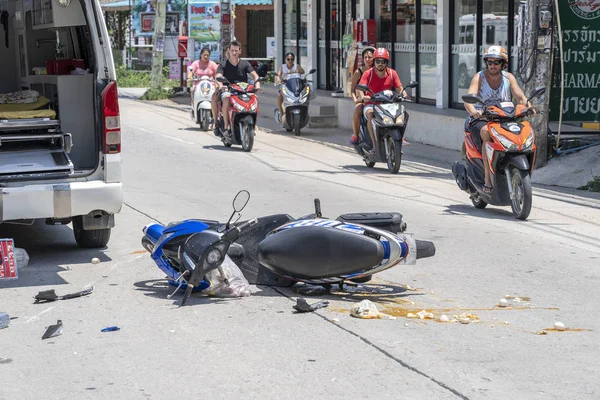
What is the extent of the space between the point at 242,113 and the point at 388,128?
3.81m

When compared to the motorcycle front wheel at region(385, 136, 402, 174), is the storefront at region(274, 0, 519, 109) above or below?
above

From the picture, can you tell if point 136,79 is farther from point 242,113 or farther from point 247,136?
point 247,136

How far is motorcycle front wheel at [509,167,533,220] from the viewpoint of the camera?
11258 mm

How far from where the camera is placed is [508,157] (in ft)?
38.3

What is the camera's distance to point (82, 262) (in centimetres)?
921

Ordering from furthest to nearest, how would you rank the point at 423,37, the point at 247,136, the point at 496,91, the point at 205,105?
the point at 205,105 → the point at 423,37 → the point at 247,136 → the point at 496,91

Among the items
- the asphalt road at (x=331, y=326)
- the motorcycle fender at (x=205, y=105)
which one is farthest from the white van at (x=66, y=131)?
the motorcycle fender at (x=205, y=105)

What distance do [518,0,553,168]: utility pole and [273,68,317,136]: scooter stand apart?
21.8 ft

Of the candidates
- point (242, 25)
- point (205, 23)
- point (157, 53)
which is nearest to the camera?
point (157, 53)

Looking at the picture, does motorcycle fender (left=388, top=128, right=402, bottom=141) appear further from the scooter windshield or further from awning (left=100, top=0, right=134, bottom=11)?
awning (left=100, top=0, right=134, bottom=11)

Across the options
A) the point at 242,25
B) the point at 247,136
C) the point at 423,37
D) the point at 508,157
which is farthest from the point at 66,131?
the point at 242,25

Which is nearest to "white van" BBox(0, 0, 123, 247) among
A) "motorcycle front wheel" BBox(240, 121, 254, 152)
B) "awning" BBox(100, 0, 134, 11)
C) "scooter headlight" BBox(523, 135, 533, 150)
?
"scooter headlight" BBox(523, 135, 533, 150)

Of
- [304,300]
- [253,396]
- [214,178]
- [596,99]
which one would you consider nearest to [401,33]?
[596,99]

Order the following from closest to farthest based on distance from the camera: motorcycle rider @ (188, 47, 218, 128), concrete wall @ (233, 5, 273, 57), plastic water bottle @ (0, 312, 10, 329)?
1. plastic water bottle @ (0, 312, 10, 329)
2. motorcycle rider @ (188, 47, 218, 128)
3. concrete wall @ (233, 5, 273, 57)
